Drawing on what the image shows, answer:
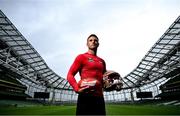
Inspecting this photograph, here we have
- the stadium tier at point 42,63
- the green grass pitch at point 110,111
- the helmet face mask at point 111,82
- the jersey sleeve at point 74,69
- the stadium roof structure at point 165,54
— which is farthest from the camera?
the stadium tier at point 42,63

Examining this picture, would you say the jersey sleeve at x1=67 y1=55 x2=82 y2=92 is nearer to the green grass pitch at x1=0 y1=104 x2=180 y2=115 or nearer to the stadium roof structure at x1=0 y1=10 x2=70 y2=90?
the green grass pitch at x1=0 y1=104 x2=180 y2=115

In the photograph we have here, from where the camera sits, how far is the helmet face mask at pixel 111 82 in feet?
9.30

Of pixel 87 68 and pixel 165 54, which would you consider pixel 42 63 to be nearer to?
pixel 165 54

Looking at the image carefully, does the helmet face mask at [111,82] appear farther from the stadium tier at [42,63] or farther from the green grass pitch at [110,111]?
the stadium tier at [42,63]

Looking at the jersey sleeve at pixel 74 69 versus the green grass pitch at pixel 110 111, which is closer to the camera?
the jersey sleeve at pixel 74 69

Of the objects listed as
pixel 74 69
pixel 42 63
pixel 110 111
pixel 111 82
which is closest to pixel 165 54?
pixel 110 111

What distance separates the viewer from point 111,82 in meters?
2.87

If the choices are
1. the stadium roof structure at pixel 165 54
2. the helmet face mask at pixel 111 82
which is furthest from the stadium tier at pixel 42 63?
the helmet face mask at pixel 111 82

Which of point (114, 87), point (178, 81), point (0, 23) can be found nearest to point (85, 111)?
point (114, 87)

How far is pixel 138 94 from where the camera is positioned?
167ft

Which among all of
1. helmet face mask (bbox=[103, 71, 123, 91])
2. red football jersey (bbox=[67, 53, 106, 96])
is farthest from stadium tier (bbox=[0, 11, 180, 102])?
helmet face mask (bbox=[103, 71, 123, 91])

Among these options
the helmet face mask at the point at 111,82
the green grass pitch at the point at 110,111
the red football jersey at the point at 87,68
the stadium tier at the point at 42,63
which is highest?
the stadium tier at the point at 42,63

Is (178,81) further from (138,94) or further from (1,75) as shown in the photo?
(1,75)

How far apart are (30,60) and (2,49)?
8473 mm
